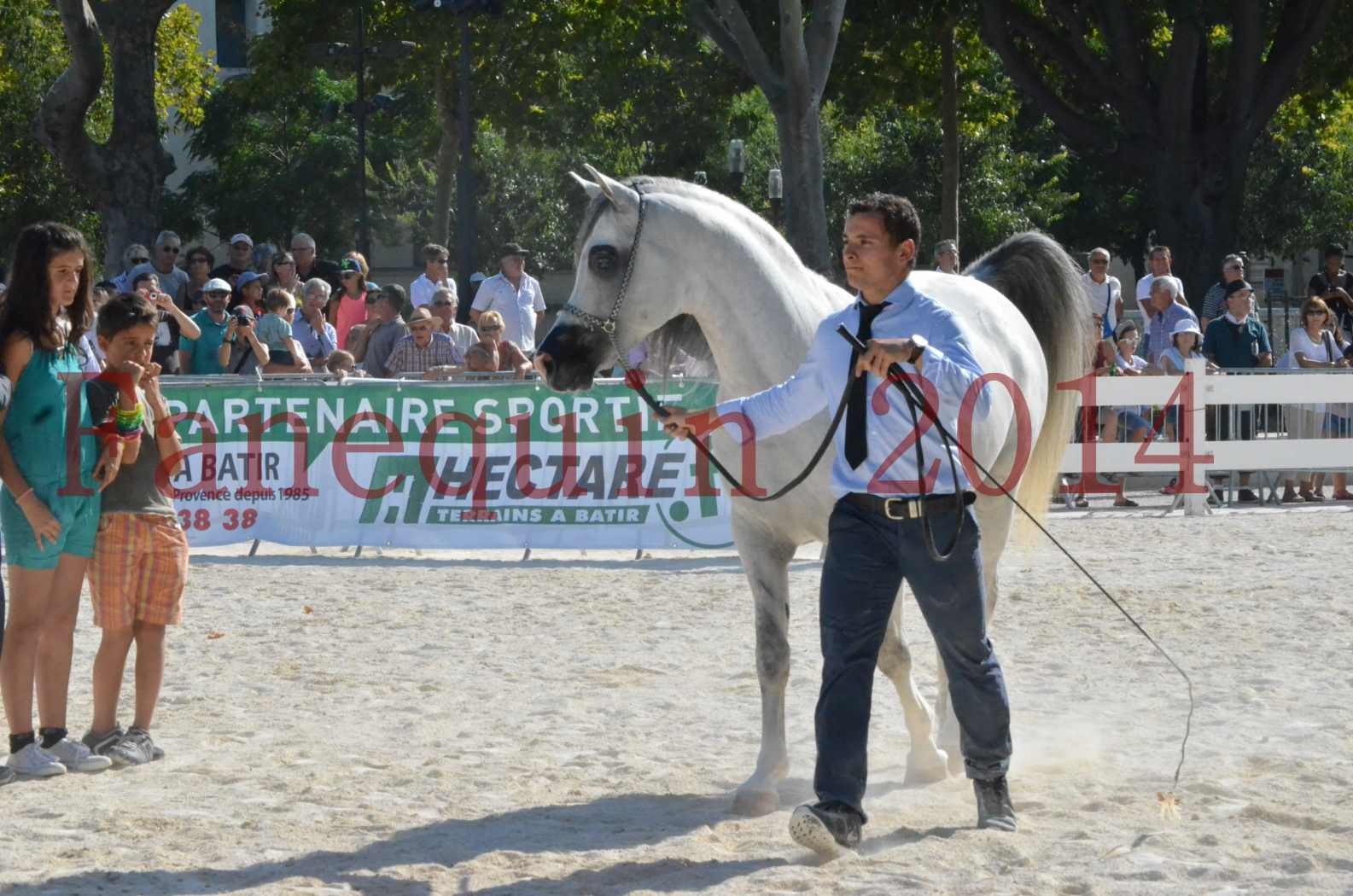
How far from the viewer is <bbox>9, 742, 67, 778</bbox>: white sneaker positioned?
6047mm

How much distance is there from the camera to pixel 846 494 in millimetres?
4992

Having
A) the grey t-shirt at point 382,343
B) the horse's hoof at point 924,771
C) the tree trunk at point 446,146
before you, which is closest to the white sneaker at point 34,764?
the horse's hoof at point 924,771

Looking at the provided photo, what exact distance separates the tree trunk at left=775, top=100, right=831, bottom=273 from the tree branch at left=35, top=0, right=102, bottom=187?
7.83m

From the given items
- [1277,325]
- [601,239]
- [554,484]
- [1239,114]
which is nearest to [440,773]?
[601,239]

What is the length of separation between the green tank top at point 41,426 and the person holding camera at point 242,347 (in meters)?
6.88

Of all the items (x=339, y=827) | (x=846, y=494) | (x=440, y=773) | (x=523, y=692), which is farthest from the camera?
(x=523, y=692)

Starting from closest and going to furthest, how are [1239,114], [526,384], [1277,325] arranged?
1. [526,384]
2. [1239,114]
3. [1277,325]

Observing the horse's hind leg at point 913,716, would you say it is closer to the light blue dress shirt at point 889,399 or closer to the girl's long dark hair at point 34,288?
the light blue dress shirt at point 889,399

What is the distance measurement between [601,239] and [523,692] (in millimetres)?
2635

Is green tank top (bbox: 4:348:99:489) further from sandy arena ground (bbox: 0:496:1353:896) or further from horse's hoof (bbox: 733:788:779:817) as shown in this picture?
horse's hoof (bbox: 733:788:779:817)

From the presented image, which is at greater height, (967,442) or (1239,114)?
(1239,114)

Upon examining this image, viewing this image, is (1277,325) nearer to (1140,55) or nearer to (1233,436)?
(1140,55)

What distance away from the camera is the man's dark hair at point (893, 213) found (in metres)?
4.94

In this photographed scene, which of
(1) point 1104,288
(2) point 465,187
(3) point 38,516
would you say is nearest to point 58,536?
(3) point 38,516
